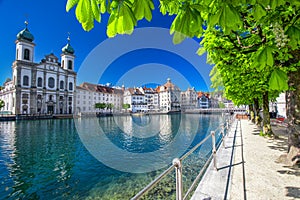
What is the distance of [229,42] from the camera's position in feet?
17.0

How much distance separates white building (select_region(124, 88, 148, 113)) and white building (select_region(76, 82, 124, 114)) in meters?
6.29

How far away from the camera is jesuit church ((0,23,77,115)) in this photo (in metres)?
52.7

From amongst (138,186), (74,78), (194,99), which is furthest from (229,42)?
(194,99)

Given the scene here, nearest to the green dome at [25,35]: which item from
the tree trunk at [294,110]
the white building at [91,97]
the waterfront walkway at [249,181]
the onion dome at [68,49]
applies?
the onion dome at [68,49]

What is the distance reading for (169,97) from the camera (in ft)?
345

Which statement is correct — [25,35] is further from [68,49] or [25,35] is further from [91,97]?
[91,97]

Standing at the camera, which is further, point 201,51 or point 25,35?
point 25,35

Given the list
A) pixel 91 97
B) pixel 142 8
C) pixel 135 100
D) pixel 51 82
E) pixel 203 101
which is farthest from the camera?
pixel 203 101

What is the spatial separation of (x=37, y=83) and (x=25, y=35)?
55.7 feet

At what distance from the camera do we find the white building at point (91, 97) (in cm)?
7831

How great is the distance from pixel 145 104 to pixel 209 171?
10184 centimetres

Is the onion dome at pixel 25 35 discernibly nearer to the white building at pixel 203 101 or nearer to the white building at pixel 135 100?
the white building at pixel 135 100

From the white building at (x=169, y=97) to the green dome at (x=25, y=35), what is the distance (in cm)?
7540

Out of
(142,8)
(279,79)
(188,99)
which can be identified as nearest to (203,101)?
(188,99)
